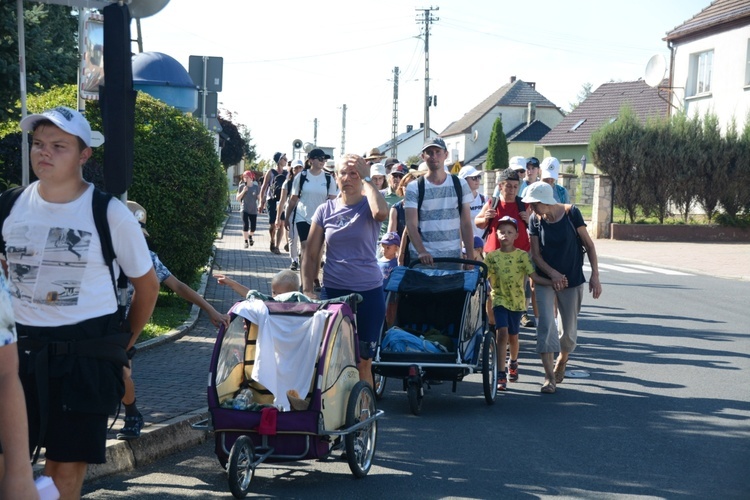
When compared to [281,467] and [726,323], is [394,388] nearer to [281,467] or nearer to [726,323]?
[281,467]

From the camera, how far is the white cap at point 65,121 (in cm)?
421

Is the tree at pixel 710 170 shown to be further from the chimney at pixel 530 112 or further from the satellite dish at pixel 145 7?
the chimney at pixel 530 112

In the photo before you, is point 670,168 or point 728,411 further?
point 670,168

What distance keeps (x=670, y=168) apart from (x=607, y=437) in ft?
92.1

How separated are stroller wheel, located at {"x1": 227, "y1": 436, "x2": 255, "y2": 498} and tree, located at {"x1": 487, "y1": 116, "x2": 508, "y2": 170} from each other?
241 ft

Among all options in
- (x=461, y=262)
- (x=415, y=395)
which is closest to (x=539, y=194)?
(x=461, y=262)

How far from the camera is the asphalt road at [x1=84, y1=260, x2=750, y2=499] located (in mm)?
6242

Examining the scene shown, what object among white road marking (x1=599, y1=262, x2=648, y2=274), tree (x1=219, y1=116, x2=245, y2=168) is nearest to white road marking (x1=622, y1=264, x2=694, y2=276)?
white road marking (x1=599, y1=262, x2=648, y2=274)

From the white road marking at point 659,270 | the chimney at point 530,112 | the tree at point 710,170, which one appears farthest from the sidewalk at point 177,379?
the chimney at point 530,112

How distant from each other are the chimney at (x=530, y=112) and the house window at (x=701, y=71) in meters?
61.5

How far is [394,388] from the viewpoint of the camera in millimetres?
10000

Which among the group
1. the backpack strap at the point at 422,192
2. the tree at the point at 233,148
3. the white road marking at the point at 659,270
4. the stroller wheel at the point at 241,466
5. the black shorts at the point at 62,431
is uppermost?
the tree at the point at 233,148

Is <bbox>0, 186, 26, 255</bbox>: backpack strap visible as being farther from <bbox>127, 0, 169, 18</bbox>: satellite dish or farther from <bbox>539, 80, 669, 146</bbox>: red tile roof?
<bbox>539, 80, 669, 146</bbox>: red tile roof

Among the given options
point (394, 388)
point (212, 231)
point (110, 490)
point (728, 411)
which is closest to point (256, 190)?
point (212, 231)
